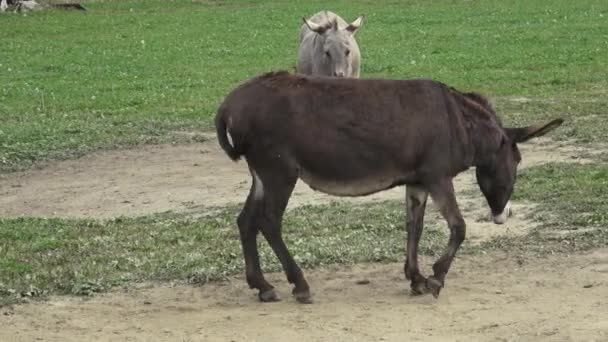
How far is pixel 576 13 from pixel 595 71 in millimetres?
12103

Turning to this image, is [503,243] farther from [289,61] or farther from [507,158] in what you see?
[289,61]

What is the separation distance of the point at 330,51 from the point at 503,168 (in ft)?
24.6

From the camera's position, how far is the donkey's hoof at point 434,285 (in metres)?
8.25

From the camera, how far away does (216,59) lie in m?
25.6

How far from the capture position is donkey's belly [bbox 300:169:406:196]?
8.26 m

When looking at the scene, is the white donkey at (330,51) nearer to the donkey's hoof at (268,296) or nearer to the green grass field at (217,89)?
the green grass field at (217,89)

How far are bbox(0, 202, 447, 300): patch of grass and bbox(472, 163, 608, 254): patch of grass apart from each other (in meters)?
0.73

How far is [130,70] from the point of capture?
24219mm

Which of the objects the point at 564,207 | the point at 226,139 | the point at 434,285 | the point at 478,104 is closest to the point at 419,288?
the point at 434,285

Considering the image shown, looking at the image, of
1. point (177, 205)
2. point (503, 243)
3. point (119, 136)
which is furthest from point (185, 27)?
point (503, 243)

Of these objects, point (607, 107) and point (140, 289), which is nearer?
point (140, 289)

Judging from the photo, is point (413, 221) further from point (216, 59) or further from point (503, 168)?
point (216, 59)

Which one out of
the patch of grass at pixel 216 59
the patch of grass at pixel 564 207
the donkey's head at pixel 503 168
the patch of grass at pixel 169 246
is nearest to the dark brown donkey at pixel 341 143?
the donkey's head at pixel 503 168

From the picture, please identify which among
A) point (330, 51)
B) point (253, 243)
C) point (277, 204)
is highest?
point (277, 204)
